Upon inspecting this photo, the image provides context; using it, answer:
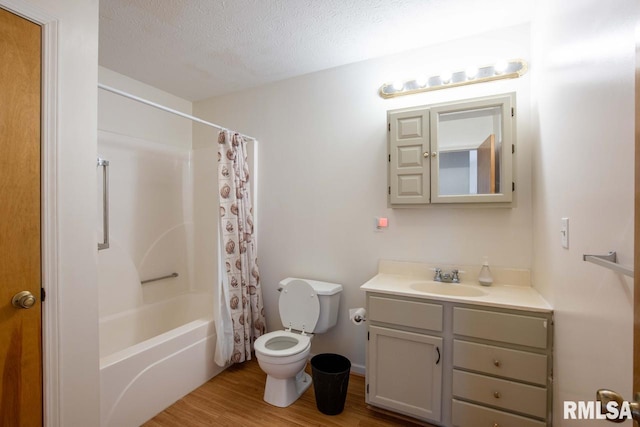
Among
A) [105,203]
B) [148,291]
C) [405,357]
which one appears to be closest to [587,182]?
[405,357]

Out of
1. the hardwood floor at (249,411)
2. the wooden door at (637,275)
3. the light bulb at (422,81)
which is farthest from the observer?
the light bulb at (422,81)

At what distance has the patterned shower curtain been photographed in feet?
7.66

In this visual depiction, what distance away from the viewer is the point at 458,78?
197 cm

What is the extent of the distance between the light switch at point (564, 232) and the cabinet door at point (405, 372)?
0.80m

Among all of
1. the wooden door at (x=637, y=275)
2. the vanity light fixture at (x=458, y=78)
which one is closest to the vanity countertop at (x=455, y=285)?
the wooden door at (x=637, y=275)

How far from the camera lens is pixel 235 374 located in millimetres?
2373

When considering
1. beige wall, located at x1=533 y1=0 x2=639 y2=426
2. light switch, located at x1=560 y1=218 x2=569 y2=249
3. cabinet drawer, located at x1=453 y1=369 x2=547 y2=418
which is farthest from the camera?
cabinet drawer, located at x1=453 y1=369 x2=547 y2=418

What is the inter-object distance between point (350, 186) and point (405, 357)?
1.27 m

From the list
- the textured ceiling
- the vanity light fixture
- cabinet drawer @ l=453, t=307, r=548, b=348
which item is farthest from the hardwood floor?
the textured ceiling

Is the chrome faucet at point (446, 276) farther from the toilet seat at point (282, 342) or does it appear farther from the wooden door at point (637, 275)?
the wooden door at point (637, 275)

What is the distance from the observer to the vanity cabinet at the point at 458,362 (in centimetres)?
148

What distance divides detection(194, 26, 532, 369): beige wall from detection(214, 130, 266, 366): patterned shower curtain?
0.85ft

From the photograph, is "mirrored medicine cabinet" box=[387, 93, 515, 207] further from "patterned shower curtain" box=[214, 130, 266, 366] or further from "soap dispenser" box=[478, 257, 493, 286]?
"patterned shower curtain" box=[214, 130, 266, 366]

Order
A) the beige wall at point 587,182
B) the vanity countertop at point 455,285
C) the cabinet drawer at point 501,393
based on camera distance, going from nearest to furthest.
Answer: the beige wall at point 587,182
the cabinet drawer at point 501,393
the vanity countertop at point 455,285
